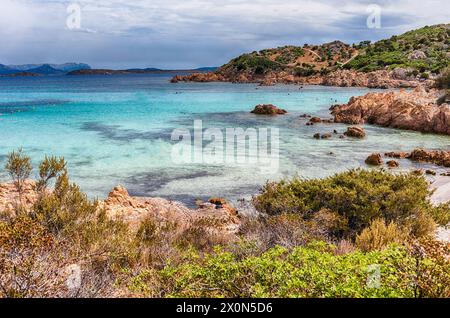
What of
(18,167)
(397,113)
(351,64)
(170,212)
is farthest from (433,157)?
(351,64)

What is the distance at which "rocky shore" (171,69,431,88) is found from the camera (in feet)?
256

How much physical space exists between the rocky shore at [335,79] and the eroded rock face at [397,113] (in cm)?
3317

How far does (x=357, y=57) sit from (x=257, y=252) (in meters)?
113

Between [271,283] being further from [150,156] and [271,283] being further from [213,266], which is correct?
[150,156]

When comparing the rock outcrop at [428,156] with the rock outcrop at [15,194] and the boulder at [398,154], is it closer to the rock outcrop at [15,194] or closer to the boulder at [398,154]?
the boulder at [398,154]

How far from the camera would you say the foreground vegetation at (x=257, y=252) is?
17.7ft

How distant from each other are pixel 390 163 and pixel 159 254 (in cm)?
1702

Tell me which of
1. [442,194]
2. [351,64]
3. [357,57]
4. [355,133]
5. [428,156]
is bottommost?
[442,194]

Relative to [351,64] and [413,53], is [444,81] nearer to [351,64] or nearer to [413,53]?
[413,53]

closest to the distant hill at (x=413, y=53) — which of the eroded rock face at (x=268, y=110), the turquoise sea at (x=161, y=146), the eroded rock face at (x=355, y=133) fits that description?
the turquoise sea at (x=161, y=146)

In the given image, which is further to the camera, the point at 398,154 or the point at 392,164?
the point at 398,154

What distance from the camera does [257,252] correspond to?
7.83 m

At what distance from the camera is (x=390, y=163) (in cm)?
2141

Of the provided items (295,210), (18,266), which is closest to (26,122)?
(295,210)
